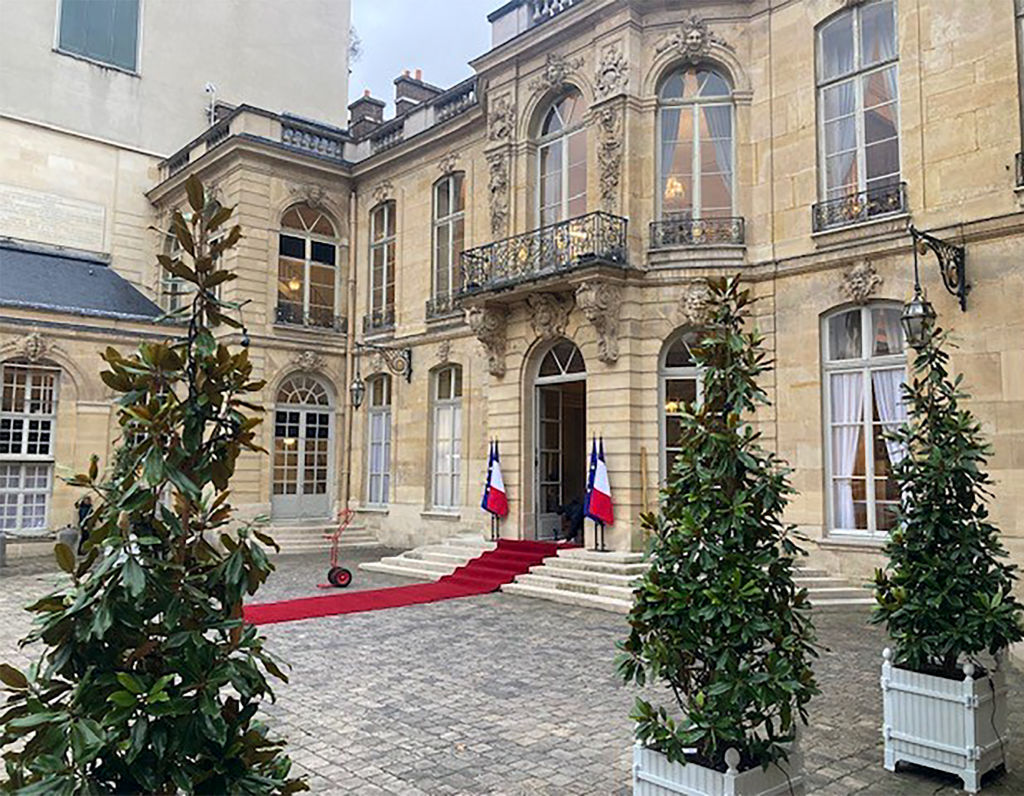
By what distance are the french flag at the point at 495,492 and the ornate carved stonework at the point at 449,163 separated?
568 cm

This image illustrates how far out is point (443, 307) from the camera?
49.8ft

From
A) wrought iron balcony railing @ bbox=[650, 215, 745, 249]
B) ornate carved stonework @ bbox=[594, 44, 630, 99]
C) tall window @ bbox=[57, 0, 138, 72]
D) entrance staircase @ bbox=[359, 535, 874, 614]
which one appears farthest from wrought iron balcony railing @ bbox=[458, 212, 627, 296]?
tall window @ bbox=[57, 0, 138, 72]

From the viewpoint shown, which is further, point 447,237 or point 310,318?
point 310,318

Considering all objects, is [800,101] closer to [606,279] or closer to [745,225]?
[745,225]

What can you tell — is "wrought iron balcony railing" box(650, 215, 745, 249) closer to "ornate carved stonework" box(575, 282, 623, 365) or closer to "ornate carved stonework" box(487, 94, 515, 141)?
"ornate carved stonework" box(575, 282, 623, 365)

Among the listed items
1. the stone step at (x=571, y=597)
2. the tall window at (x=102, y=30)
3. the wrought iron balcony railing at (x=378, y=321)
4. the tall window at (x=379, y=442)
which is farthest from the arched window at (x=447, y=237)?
the tall window at (x=102, y=30)

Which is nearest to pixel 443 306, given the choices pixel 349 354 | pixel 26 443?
pixel 349 354

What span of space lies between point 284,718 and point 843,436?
288 inches

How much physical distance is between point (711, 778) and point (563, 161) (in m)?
10.5

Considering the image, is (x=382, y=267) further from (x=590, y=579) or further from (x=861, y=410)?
(x=861, y=410)

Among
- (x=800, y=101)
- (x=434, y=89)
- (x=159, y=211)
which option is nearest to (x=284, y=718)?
(x=800, y=101)

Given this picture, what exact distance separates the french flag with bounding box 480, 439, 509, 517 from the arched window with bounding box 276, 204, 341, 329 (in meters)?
6.25

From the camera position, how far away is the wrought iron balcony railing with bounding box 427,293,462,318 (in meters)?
14.9

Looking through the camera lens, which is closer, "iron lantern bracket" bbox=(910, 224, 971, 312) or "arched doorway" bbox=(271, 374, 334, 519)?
"iron lantern bracket" bbox=(910, 224, 971, 312)
